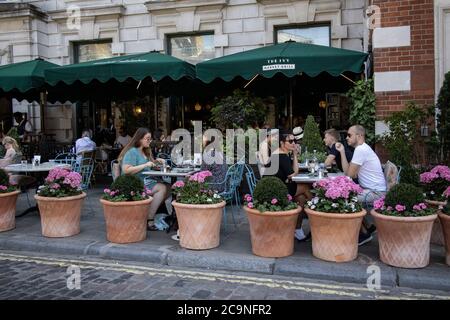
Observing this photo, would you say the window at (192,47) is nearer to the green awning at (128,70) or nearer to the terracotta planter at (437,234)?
the green awning at (128,70)

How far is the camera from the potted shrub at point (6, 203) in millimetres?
6871

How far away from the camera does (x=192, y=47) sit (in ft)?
45.6

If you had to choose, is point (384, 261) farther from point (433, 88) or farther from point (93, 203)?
point (93, 203)

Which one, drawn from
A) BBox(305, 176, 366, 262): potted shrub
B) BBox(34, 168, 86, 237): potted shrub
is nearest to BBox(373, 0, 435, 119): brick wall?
BBox(305, 176, 366, 262): potted shrub

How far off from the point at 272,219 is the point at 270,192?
13.0 inches

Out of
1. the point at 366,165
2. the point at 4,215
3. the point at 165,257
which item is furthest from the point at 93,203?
the point at 366,165

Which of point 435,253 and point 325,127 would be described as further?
point 325,127

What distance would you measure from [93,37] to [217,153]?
9358 mm

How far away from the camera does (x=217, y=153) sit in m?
7.05

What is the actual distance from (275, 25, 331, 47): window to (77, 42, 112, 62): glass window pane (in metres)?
5.71

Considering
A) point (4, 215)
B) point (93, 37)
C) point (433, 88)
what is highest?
point (93, 37)

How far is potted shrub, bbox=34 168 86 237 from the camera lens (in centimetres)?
645

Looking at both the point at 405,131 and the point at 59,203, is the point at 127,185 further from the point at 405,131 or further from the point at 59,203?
the point at 405,131

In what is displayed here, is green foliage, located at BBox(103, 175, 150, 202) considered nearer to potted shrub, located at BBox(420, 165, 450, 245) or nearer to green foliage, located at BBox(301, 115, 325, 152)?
potted shrub, located at BBox(420, 165, 450, 245)
